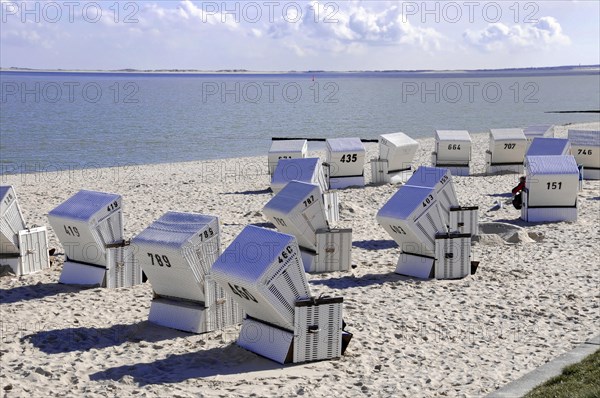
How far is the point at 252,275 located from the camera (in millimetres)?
9578

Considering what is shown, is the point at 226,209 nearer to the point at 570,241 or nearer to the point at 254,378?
the point at 570,241

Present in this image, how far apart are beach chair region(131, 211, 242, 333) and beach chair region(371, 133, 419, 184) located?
14760mm

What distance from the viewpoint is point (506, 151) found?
2825 cm

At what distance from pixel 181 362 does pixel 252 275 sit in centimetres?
137

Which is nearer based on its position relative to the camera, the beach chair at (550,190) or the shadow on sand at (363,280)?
the shadow on sand at (363,280)

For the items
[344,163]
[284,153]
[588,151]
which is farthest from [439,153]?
[284,153]

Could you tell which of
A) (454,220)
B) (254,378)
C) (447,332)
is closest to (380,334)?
(447,332)

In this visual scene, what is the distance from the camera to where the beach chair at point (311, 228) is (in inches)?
559

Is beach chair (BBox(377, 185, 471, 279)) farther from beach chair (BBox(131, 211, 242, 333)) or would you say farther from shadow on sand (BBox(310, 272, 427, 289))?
beach chair (BBox(131, 211, 242, 333))

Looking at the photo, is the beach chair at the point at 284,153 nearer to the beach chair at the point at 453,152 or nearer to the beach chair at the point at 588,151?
the beach chair at the point at 453,152

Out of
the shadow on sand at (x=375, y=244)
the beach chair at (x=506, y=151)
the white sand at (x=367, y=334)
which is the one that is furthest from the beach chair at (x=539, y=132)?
the shadow on sand at (x=375, y=244)

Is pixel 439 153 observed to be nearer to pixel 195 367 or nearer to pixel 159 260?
pixel 159 260

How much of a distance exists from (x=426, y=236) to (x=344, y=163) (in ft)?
35.7

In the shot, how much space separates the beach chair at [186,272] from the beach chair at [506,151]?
1854cm
